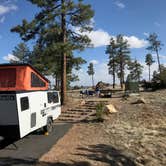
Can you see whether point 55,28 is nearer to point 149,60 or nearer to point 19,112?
point 19,112

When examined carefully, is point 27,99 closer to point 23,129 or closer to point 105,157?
point 23,129

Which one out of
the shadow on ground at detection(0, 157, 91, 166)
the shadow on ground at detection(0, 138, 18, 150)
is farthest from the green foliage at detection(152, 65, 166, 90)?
the shadow on ground at detection(0, 157, 91, 166)

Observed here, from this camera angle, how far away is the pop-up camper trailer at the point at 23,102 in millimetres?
12211

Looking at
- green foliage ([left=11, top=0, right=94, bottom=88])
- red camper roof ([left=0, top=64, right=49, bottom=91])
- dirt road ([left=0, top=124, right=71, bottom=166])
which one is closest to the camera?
dirt road ([left=0, top=124, right=71, bottom=166])

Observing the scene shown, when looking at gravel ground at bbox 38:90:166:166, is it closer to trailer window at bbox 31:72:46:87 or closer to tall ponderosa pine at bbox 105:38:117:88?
trailer window at bbox 31:72:46:87

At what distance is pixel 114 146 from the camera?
1357 centimetres

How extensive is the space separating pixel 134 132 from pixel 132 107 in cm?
823

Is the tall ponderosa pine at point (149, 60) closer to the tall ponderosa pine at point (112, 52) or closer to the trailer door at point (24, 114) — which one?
the tall ponderosa pine at point (112, 52)

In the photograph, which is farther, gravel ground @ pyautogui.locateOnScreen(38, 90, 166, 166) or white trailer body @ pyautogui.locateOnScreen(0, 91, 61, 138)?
white trailer body @ pyautogui.locateOnScreen(0, 91, 61, 138)

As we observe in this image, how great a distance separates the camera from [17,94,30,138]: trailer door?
12448 mm

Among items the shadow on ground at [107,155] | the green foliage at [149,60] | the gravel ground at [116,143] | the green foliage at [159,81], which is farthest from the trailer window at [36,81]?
the green foliage at [149,60]

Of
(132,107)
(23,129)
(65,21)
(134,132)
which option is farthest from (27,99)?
(65,21)

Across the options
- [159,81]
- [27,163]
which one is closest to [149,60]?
[159,81]

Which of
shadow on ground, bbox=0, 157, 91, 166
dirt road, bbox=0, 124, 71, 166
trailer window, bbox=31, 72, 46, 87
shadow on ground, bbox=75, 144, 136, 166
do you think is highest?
→ trailer window, bbox=31, 72, 46, 87
